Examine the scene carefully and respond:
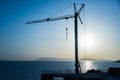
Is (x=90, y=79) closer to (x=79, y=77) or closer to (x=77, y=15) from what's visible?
(x=79, y=77)

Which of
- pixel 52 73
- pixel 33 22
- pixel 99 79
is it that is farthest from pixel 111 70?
pixel 33 22

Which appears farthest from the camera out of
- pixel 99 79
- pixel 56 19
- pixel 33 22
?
pixel 33 22

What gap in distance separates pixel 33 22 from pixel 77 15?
87.6ft

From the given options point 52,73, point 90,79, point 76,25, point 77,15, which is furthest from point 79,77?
point 77,15

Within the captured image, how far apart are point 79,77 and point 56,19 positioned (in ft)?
133

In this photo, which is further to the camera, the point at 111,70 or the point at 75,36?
the point at 75,36

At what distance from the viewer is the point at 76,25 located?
61.4 meters

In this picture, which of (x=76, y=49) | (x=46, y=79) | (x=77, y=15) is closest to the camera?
(x=46, y=79)

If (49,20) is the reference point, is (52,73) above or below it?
below

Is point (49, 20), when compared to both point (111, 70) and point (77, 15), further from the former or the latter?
point (111, 70)

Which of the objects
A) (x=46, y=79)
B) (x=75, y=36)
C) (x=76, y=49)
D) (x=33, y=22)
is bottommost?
(x=46, y=79)

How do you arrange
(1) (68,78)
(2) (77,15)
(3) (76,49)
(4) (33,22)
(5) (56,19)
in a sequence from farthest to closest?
(4) (33,22), (5) (56,19), (2) (77,15), (3) (76,49), (1) (68,78)

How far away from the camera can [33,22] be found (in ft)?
286

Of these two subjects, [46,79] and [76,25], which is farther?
[76,25]
